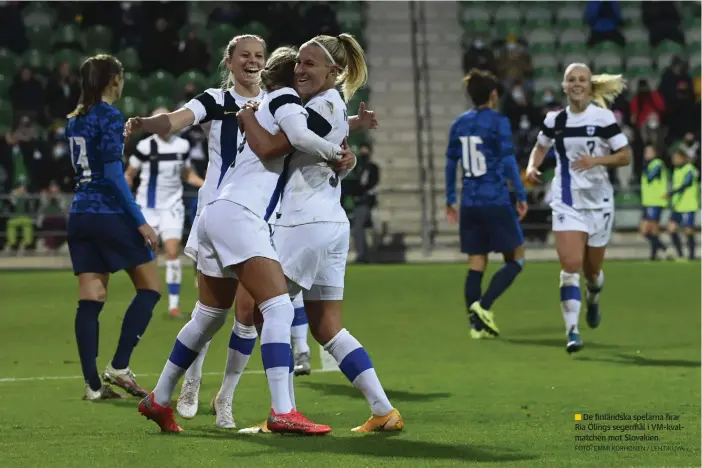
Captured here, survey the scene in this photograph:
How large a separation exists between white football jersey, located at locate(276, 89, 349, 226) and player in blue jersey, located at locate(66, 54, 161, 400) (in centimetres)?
169

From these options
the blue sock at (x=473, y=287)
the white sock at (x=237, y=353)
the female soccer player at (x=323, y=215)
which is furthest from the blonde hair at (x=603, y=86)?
the white sock at (x=237, y=353)

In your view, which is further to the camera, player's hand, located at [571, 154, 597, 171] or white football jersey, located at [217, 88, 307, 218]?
player's hand, located at [571, 154, 597, 171]

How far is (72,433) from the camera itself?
6.54m

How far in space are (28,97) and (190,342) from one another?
62.0 ft

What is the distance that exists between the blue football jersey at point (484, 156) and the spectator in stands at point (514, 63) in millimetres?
13941

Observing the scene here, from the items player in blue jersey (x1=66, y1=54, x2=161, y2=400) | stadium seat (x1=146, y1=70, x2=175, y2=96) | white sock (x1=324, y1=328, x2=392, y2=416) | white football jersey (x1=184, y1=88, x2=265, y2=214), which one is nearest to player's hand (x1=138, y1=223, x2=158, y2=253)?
player in blue jersey (x1=66, y1=54, x2=161, y2=400)

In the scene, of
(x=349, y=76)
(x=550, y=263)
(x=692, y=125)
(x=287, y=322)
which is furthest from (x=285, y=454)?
(x=692, y=125)

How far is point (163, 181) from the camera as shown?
542 inches

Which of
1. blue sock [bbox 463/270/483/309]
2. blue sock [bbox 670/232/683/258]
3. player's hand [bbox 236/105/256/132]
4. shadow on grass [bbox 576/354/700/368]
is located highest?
player's hand [bbox 236/105/256/132]

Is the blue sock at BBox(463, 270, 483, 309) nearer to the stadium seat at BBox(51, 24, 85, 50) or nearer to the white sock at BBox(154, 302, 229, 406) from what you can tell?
the white sock at BBox(154, 302, 229, 406)

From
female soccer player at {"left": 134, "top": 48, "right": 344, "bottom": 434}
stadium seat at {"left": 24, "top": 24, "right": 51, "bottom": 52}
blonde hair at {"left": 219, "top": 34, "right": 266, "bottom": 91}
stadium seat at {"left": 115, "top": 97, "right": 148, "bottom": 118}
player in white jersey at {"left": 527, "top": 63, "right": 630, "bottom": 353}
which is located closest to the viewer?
female soccer player at {"left": 134, "top": 48, "right": 344, "bottom": 434}

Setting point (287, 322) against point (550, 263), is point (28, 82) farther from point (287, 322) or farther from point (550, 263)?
A: point (287, 322)

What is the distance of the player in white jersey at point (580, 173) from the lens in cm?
1040

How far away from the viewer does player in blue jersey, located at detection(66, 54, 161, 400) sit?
774cm
